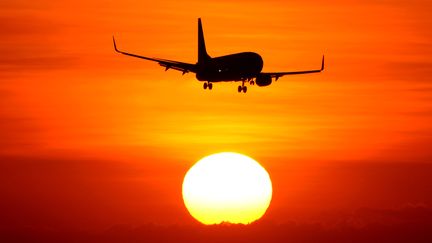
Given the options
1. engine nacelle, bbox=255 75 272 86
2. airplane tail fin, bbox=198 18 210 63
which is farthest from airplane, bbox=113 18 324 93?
airplane tail fin, bbox=198 18 210 63

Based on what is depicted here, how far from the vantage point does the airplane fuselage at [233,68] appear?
147625 millimetres

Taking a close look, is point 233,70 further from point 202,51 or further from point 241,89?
point 202,51

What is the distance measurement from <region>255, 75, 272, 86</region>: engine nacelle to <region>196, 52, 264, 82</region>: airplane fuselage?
3.76ft

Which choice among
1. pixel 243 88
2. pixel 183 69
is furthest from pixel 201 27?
pixel 243 88

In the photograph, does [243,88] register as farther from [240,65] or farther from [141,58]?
[141,58]

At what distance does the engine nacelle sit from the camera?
14800 cm

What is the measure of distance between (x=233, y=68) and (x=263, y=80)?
4.95 metres

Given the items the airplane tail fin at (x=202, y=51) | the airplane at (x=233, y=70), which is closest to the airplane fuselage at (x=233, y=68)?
the airplane at (x=233, y=70)

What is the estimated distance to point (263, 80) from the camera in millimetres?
148500

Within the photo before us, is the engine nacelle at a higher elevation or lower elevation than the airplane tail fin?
lower

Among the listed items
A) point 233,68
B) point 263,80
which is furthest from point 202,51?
point 263,80

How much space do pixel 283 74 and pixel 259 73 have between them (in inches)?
265

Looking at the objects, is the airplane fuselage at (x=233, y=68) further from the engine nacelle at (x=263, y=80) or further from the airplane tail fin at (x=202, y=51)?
the airplane tail fin at (x=202, y=51)

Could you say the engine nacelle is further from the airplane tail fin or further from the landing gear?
the airplane tail fin
